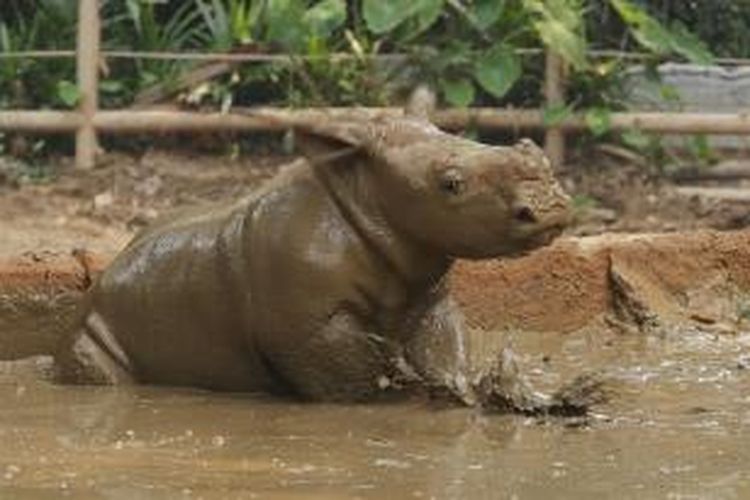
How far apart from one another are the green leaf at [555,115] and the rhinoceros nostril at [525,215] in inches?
164

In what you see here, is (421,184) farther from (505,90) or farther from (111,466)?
(505,90)

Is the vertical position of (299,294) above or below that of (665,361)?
A: above

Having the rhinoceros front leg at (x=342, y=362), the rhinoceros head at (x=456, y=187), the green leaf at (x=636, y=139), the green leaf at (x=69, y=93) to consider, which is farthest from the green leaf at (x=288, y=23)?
the rhinoceros front leg at (x=342, y=362)

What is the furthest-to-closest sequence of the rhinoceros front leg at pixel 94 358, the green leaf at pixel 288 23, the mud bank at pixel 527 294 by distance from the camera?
1. the green leaf at pixel 288 23
2. the mud bank at pixel 527 294
3. the rhinoceros front leg at pixel 94 358

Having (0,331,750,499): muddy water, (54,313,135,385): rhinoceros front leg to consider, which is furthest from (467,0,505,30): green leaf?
(54,313,135,385): rhinoceros front leg

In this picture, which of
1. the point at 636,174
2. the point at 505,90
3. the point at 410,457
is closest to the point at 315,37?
the point at 505,90

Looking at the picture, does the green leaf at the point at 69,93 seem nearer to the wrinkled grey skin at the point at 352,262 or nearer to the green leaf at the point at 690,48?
the green leaf at the point at 690,48

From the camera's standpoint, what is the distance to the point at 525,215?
15.8 ft

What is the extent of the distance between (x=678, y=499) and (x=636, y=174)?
5.35 metres

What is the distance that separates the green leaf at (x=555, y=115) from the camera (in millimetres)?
8961

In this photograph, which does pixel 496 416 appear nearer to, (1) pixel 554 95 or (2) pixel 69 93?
(1) pixel 554 95

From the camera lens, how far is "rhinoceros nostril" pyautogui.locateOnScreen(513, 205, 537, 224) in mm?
4793

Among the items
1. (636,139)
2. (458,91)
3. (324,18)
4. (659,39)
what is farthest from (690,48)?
(324,18)

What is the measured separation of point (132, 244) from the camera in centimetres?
579
